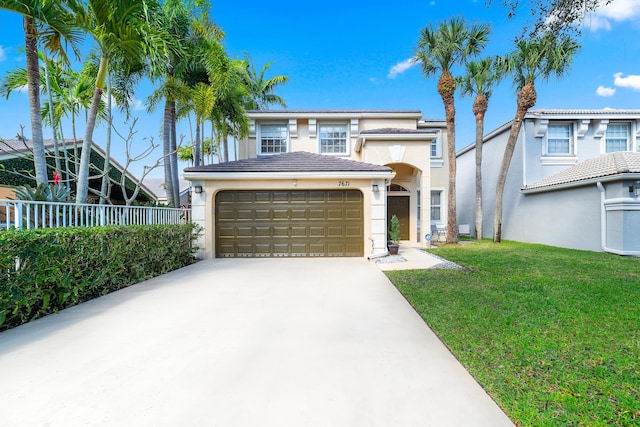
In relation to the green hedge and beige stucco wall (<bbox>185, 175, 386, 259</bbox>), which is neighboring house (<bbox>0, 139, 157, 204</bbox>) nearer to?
beige stucco wall (<bbox>185, 175, 386, 259</bbox>)

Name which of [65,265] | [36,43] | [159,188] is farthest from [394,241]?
[159,188]

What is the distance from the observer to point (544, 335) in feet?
11.8

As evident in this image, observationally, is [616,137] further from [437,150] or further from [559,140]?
[437,150]

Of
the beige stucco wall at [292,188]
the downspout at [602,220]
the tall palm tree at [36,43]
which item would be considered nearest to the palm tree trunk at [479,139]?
the downspout at [602,220]

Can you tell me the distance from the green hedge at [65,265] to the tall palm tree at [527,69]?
15153 millimetres

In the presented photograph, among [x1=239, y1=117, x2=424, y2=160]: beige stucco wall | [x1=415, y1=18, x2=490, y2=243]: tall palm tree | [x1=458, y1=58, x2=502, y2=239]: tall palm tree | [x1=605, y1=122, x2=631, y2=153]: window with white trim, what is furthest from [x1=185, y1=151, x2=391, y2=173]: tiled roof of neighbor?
[x1=605, y1=122, x2=631, y2=153]: window with white trim

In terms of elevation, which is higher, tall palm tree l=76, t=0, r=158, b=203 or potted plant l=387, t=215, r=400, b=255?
tall palm tree l=76, t=0, r=158, b=203

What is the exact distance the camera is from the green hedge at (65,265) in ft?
12.7

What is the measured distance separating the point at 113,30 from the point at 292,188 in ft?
20.0

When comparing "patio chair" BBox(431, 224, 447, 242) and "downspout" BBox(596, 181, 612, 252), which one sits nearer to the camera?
"downspout" BBox(596, 181, 612, 252)

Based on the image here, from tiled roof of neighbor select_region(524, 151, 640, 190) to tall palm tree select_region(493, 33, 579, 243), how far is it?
2.14 meters

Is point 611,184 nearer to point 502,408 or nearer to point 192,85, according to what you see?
point 502,408

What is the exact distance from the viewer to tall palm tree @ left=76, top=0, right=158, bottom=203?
21.1ft

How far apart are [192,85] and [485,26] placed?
13157 mm
